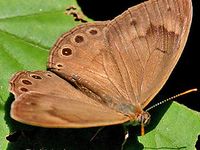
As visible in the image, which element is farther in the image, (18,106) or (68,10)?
(68,10)

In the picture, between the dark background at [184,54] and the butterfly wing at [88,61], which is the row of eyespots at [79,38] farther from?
the dark background at [184,54]

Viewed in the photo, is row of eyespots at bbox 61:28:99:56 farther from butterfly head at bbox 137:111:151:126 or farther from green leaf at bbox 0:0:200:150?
butterfly head at bbox 137:111:151:126

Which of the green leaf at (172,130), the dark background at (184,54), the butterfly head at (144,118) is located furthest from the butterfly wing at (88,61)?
the dark background at (184,54)

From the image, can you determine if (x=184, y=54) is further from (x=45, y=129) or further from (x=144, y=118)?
(x=45, y=129)

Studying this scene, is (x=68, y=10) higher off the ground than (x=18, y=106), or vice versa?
(x=68, y=10)

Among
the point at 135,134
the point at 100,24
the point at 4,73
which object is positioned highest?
the point at 100,24

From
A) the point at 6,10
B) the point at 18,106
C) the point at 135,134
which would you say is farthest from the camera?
the point at 6,10

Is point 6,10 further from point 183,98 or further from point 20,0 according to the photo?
point 183,98

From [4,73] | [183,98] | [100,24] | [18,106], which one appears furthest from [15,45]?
[183,98]
